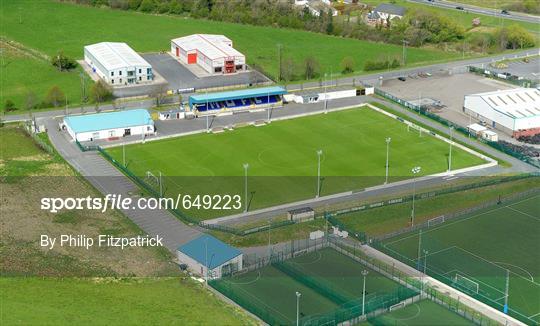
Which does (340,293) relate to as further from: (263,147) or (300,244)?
(263,147)

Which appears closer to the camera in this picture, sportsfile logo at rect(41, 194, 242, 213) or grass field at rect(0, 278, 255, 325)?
grass field at rect(0, 278, 255, 325)

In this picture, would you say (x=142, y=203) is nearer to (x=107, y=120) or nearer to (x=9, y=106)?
(x=107, y=120)

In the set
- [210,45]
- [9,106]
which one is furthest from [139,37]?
[9,106]

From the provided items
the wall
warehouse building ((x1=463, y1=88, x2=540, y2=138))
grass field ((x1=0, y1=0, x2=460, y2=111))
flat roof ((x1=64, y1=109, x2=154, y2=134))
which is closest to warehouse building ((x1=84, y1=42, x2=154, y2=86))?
grass field ((x1=0, y1=0, x2=460, y2=111))

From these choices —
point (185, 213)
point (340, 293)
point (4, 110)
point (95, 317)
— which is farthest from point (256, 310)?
point (4, 110)

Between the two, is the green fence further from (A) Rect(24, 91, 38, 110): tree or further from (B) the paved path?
(A) Rect(24, 91, 38, 110): tree

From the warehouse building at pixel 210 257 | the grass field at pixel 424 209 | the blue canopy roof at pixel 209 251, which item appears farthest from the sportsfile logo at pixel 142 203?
the grass field at pixel 424 209
